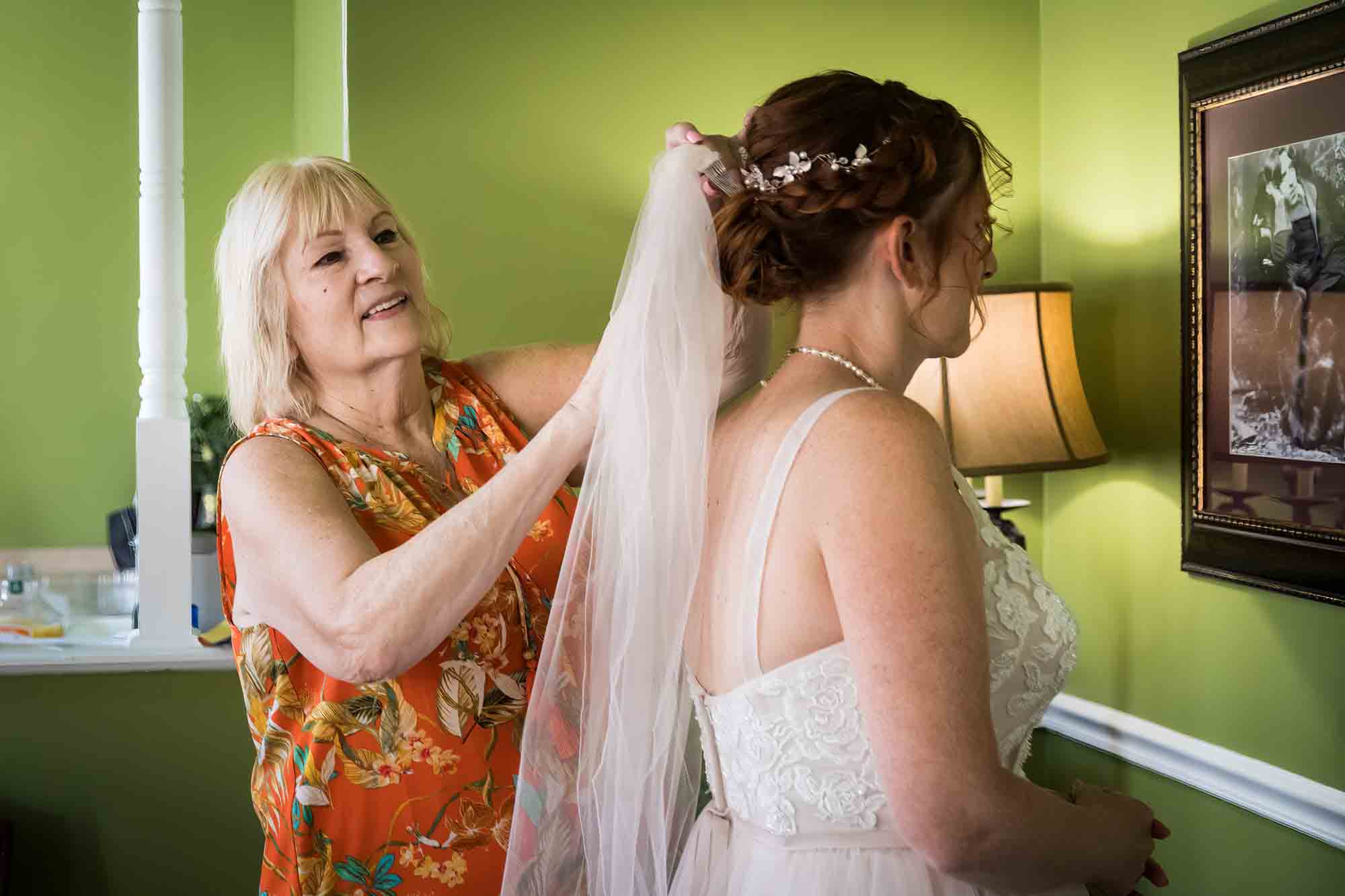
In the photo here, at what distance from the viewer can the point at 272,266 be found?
1686mm

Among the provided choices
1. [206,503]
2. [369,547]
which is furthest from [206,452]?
[369,547]

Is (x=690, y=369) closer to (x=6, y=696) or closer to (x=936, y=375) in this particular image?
(x=936, y=375)

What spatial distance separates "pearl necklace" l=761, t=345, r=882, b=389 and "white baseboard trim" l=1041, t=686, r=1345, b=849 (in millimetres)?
1326

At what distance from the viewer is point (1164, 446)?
97.3 inches

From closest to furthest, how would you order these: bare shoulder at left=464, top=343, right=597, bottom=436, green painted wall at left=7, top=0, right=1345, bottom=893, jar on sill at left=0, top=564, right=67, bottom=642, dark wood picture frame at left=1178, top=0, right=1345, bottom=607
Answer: bare shoulder at left=464, top=343, right=597, bottom=436 < dark wood picture frame at left=1178, top=0, right=1345, bottom=607 < green painted wall at left=7, top=0, right=1345, bottom=893 < jar on sill at left=0, top=564, right=67, bottom=642

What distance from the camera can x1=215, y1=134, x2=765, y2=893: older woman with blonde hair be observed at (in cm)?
142

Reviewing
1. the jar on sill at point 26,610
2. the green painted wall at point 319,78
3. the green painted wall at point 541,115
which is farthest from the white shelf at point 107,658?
the green painted wall at point 319,78

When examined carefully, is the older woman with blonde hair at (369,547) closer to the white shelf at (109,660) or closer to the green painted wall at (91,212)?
the white shelf at (109,660)

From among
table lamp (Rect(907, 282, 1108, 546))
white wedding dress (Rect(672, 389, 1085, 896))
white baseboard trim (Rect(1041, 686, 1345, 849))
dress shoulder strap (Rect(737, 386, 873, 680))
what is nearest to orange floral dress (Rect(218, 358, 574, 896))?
white wedding dress (Rect(672, 389, 1085, 896))

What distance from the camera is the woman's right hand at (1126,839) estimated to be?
125 centimetres

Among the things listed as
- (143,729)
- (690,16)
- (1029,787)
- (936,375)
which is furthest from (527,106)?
(1029,787)

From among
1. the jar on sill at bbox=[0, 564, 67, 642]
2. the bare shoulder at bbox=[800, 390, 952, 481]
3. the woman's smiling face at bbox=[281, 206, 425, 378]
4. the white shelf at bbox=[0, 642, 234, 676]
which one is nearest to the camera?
the bare shoulder at bbox=[800, 390, 952, 481]

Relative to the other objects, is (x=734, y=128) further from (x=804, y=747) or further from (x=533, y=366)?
(x=804, y=747)

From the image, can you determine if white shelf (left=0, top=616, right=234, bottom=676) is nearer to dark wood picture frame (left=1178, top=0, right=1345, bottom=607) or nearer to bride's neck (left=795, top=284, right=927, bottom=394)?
bride's neck (left=795, top=284, right=927, bottom=394)
